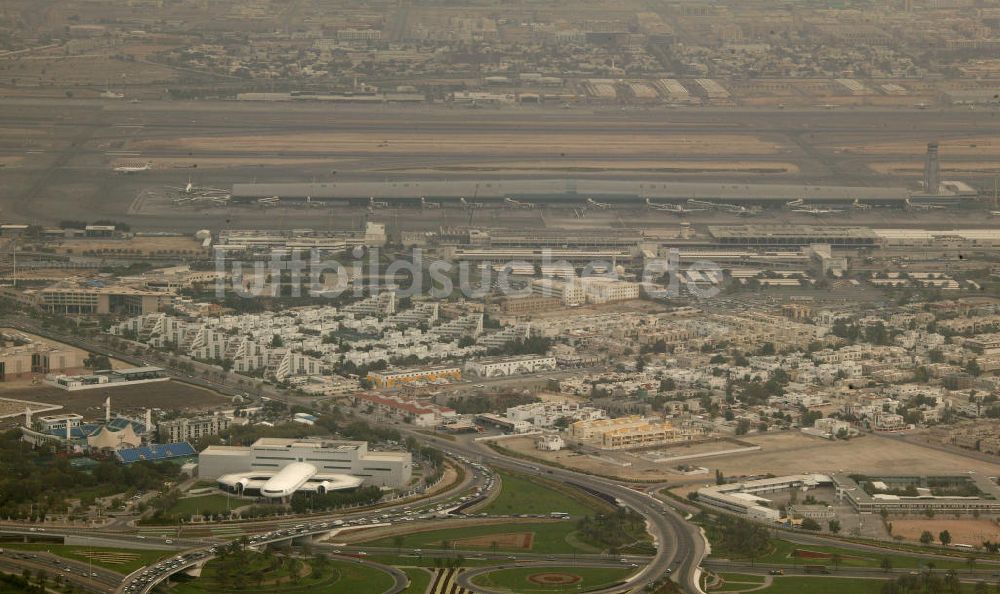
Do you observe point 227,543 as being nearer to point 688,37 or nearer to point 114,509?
point 114,509

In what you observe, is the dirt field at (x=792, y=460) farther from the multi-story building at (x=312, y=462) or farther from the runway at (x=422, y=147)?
the runway at (x=422, y=147)

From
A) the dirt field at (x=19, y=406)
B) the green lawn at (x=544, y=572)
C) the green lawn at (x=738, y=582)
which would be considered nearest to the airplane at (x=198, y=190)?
the dirt field at (x=19, y=406)

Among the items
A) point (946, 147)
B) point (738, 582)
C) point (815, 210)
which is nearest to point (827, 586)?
point (738, 582)

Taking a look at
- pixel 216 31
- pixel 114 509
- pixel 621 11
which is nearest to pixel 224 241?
pixel 114 509

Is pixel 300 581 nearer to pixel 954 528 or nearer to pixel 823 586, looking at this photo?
pixel 823 586

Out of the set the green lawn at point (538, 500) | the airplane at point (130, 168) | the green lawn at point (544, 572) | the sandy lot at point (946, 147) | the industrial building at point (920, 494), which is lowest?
the green lawn at point (544, 572)

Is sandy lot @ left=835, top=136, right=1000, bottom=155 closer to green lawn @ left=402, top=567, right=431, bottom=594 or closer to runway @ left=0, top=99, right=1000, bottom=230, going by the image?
runway @ left=0, top=99, right=1000, bottom=230
